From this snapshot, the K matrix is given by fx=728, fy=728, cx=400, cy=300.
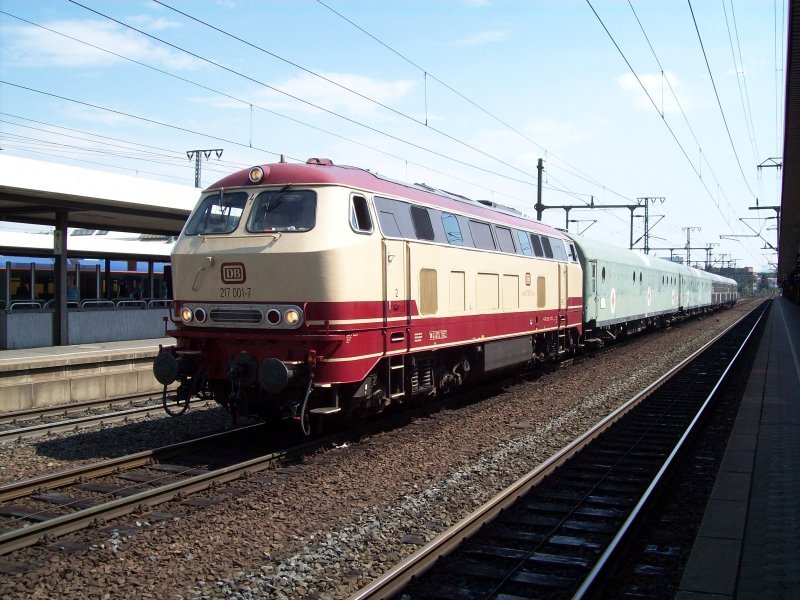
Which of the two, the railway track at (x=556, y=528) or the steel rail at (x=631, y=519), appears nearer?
the steel rail at (x=631, y=519)

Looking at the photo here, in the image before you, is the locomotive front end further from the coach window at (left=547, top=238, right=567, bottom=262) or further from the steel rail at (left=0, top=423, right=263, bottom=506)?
the coach window at (left=547, top=238, right=567, bottom=262)

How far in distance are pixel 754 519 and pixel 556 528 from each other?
6.21ft

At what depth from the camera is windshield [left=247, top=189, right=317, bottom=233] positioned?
9148 mm

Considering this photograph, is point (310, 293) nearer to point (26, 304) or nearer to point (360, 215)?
point (360, 215)

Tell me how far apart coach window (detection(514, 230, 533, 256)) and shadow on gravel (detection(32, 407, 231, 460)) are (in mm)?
6749

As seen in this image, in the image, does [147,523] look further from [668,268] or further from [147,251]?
[668,268]

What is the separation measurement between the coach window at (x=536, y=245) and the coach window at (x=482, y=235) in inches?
103

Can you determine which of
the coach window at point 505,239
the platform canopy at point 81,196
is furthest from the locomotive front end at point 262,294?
the platform canopy at point 81,196

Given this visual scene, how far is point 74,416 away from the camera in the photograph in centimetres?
1214

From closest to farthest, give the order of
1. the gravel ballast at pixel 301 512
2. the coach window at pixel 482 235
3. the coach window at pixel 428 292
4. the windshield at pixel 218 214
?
→ the gravel ballast at pixel 301 512 → the windshield at pixel 218 214 → the coach window at pixel 428 292 → the coach window at pixel 482 235

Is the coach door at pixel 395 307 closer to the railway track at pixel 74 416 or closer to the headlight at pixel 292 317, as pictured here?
the headlight at pixel 292 317

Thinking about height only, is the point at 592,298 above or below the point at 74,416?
above

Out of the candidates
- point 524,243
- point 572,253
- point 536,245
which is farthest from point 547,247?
point 572,253

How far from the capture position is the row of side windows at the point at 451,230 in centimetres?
1006
